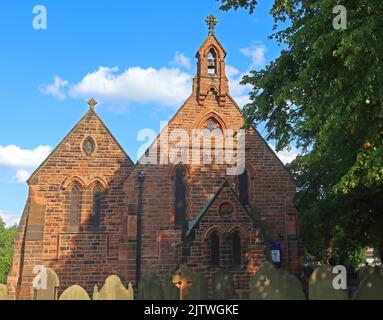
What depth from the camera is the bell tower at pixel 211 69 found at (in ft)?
66.4

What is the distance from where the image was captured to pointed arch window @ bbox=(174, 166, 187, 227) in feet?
60.4

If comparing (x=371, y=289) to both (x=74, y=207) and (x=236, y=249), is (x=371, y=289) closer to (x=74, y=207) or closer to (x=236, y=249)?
(x=236, y=249)

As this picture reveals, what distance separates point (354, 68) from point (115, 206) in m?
13.0

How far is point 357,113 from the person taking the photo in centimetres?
838

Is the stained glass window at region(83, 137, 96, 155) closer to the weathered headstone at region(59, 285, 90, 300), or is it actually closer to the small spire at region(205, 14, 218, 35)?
the small spire at region(205, 14, 218, 35)

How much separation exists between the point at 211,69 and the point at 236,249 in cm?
982

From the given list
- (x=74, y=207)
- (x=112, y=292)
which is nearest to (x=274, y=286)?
(x=112, y=292)

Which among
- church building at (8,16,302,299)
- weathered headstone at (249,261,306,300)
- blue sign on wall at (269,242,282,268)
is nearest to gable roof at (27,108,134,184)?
church building at (8,16,302,299)

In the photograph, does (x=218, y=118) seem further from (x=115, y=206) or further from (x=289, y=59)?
(x=289, y=59)

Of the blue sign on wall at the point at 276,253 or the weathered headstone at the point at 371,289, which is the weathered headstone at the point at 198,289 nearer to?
the weathered headstone at the point at 371,289

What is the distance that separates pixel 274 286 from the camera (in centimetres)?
702

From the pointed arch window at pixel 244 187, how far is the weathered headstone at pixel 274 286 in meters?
11.8

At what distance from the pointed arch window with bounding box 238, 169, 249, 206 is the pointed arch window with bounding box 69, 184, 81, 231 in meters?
7.44
